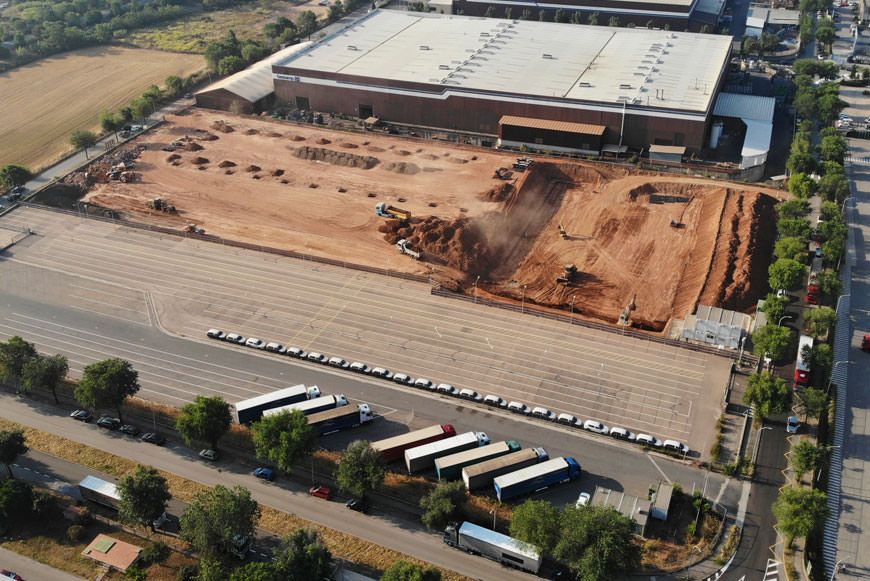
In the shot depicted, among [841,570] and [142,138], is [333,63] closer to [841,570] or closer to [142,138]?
[142,138]

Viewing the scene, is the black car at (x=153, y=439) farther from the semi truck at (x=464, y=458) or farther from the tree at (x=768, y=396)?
the tree at (x=768, y=396)

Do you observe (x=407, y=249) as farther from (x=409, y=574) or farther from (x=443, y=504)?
(x=409, y=574)

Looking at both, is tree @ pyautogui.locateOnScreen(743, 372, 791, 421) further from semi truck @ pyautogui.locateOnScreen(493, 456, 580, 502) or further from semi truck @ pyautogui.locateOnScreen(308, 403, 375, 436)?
semi truck @ pyautogui.locateOnScreen(308, 403, 375, 436)

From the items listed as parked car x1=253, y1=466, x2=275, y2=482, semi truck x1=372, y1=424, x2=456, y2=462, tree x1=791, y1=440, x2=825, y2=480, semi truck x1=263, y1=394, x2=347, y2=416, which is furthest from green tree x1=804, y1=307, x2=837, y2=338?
parked car x1=253, y1=466, x2=275, y2=482

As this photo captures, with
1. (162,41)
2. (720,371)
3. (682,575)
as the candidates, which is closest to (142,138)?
(162,41)

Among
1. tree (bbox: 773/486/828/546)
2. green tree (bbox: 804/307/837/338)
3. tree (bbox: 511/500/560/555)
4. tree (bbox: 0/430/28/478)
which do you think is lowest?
tree (bbox: 0/430/28/478)

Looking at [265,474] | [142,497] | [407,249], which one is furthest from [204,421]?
[407,249]

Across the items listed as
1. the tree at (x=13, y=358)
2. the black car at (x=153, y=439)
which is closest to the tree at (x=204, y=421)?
the black car at (x=153, y=439)
